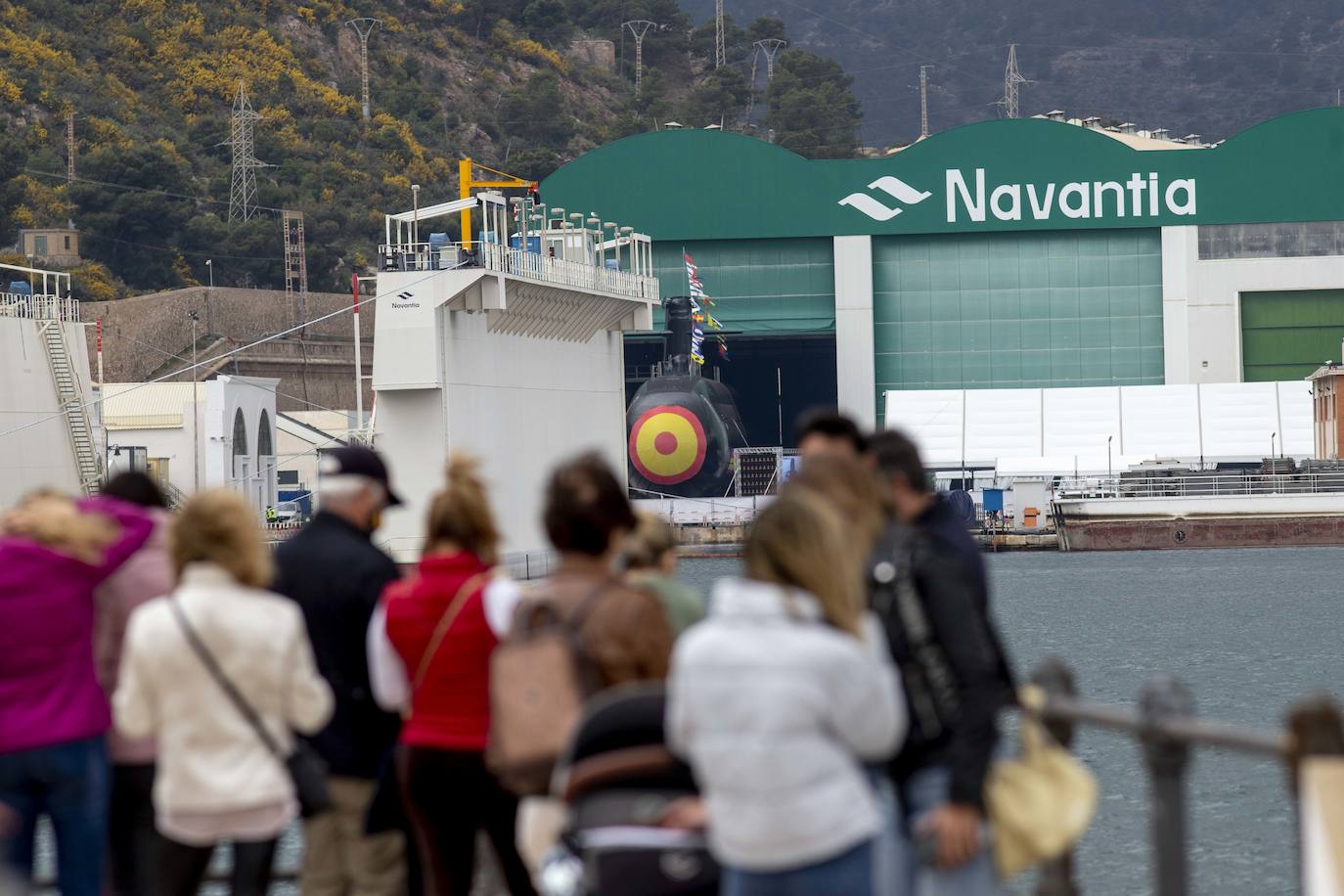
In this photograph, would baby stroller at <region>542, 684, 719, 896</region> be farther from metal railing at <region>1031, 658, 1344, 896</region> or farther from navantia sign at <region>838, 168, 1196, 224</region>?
navantia sign at <region>838, 168, 1196, 224</region>

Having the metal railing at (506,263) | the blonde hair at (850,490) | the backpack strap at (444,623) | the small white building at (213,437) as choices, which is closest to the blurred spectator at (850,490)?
the blonde hair at (850,490)

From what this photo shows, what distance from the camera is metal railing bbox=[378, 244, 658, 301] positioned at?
41.8 meters

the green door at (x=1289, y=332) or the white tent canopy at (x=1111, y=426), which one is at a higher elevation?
the green door at (x=1289, y=332)

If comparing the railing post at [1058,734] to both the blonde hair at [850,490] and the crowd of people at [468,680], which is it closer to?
the crowd of people at [468,680]

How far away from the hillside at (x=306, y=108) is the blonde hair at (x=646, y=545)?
79.0 m

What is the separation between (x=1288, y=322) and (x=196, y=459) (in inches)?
1572

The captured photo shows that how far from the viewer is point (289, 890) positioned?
1427 cm

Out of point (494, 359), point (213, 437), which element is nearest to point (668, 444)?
point (213, 437)

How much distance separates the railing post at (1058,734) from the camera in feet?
17.1

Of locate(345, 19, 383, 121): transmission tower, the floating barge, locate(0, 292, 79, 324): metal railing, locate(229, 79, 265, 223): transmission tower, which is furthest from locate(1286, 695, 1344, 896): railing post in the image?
locate(345, 19, 383, 121): transmission tower

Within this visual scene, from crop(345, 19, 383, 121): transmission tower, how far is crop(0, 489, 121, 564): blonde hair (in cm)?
11145

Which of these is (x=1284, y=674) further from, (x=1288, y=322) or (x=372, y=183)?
(x=372, y=183)

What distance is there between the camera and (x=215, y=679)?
541cm

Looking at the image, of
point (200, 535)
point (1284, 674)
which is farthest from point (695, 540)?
point (200, 535)
